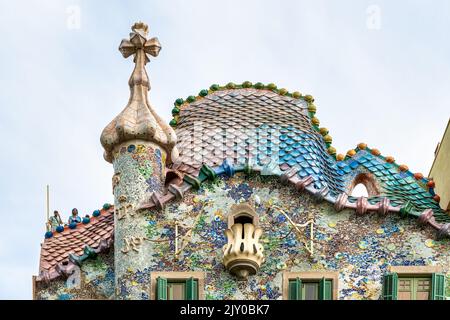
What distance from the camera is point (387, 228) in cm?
4059

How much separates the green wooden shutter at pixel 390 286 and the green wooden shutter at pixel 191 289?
114 inches

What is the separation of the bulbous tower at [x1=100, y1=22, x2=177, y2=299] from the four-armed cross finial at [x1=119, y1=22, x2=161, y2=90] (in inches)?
3.1

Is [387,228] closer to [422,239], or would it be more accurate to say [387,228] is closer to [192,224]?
[422,239]

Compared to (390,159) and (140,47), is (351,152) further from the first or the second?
(140,47)

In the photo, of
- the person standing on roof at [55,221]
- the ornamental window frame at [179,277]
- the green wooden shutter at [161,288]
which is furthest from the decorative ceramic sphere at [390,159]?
the person standing on roof at [55,221]

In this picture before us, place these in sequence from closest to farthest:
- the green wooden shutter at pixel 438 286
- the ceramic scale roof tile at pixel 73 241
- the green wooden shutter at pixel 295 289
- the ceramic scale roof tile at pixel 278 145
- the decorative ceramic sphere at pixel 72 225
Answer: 1. the green wooden shutter at pixel 438 286
2. the green wooden shutter at pixel 295 289
3. the ceramic scale roof tile at pixel 73 241
4. the ceramic scale roof tile at pixel 278 145
5. the decorative ceramic sphere at pixel 72 225

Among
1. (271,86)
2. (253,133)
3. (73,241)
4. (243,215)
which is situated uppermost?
(271,86)

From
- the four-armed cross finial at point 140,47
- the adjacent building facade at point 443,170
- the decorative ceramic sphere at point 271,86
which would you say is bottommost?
the adjacent building facade at point 443,170

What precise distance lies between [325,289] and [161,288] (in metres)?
2.51

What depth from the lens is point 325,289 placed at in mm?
40000

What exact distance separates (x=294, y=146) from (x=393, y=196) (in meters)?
1.78

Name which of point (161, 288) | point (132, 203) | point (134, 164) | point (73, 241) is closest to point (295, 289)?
point (161, 288)

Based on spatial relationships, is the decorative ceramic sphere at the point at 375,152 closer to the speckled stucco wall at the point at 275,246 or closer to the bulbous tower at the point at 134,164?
the speckled stucco wall at the point at 275,246

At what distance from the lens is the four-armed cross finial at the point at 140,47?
42.2 meters
